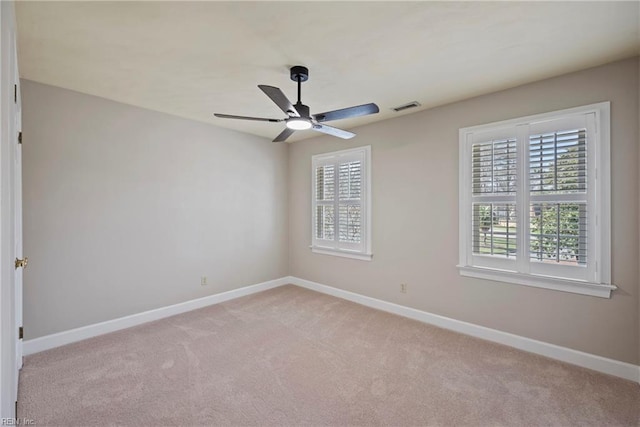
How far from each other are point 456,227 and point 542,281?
940 millimetres

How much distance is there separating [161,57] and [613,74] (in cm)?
377

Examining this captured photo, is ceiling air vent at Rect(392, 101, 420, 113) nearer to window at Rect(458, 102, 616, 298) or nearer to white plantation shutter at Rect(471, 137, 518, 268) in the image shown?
window at Rect(458, 102, 616, 298)

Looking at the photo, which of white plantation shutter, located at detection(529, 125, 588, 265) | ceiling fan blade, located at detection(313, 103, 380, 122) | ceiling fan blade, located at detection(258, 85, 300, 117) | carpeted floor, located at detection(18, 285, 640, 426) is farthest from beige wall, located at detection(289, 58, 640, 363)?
ceiling fan blade, located at detection(258, 85, 300, 117)

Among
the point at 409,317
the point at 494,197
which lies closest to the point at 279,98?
the point at 494,197

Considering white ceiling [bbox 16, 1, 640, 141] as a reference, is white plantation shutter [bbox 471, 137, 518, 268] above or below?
below

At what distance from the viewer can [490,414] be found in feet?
6.73

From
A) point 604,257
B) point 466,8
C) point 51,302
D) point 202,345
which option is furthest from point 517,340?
point 51,302

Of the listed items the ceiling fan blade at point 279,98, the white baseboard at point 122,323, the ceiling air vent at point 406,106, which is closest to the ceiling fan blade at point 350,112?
the ceiling fan blade at point 279,98

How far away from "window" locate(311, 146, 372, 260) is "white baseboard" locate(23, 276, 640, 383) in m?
0.74

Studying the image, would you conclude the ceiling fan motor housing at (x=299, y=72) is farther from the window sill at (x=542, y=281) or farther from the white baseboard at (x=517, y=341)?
the white baseboard at (x=517, y=341)

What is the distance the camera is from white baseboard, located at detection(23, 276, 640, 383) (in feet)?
8.38

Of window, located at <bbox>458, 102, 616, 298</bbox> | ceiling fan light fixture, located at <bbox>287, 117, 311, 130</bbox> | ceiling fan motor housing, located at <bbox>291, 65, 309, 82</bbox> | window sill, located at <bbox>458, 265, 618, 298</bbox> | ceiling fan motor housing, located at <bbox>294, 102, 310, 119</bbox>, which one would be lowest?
window sill, located at <bbox>458, 265, 618, 298</bbox>

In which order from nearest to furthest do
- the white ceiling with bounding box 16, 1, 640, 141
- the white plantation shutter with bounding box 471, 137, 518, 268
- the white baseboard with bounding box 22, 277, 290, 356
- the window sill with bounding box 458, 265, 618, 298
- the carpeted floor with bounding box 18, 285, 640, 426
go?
the white ceiling with bounding box 16, 1, 640, 141 < the carpeted floor with bounding box 18, 285, 640, 426 < the window sill with bounding box 458, 265, 618, 298 < the white baseboard with bounding box 22, 277, 290, 356 < the white plantation shutter with bounding box 471, 137, 518, 268

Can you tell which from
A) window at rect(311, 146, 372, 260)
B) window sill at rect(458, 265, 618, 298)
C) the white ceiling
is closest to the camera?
the white ceiling
